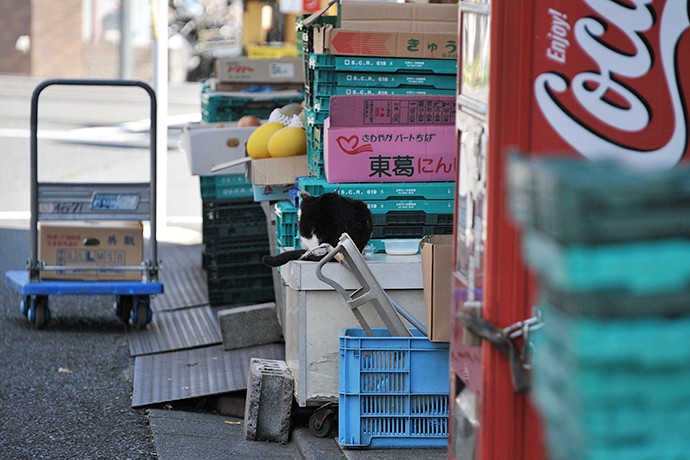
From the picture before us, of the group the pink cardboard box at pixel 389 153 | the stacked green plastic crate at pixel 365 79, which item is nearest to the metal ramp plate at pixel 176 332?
the stacked green plastic crate at pixel 365 79

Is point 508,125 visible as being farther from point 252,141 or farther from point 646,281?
point 252,141

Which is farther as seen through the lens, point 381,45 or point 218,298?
point 218,298

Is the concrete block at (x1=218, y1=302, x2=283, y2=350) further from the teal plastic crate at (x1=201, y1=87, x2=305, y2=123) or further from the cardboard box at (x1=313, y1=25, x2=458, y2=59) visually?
the teal plastic crate at (x1=201, y1=87, x2=305, y2=123)

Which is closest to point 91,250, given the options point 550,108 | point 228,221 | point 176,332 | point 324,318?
point 176,332

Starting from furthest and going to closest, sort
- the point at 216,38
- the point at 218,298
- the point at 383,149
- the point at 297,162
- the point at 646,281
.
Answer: the point at 216,38, the point at 218,298, the point at 297,162, the point at 383,149, the point at 646,281

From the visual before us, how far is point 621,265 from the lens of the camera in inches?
61.6

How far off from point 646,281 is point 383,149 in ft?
12.6

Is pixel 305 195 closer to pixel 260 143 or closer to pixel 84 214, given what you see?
pixel 260 143

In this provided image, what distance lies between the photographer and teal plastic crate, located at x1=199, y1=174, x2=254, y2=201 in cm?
735

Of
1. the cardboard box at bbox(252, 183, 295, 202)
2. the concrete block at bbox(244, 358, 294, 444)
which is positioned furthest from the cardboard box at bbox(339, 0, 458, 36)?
the concrete block at bbox(244, 358, 294, 444)

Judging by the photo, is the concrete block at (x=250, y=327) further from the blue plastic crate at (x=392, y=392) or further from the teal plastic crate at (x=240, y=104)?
the teal plastic crate at (x=240, y=104)

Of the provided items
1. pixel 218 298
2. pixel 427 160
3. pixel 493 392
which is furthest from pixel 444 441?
pixel 218 298

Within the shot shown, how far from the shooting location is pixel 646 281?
5.18 ft

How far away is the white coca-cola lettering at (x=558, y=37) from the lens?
2857mm
